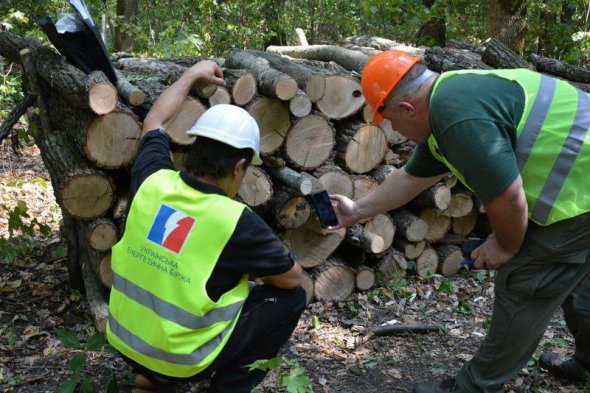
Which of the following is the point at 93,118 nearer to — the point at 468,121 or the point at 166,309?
the point at 166,309

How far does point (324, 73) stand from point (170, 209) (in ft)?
7.22

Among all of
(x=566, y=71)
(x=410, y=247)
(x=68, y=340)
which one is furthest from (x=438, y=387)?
(x=566, y=71)

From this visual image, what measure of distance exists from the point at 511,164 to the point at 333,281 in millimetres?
2464

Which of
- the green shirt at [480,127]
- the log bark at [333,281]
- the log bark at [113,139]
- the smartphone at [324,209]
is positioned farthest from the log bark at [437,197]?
the log bark at [113,139]

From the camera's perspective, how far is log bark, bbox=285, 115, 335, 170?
13.5 ft

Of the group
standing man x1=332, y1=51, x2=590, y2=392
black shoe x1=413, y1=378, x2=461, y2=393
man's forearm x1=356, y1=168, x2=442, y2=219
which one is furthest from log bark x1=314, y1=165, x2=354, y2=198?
black shoe x1=413, y1=378, x2=461, y2=393

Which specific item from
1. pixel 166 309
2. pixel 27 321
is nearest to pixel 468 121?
pixel 166 309

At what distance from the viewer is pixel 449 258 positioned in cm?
507

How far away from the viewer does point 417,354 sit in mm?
3809

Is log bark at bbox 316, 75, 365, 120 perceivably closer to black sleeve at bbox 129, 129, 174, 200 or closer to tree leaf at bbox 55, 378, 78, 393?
black sleeve at bbox 129, 129, 174, 200

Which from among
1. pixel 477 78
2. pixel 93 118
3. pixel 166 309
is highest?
pixel 477 78

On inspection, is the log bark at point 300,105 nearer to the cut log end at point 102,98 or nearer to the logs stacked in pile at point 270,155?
the logs stacked in pile at point 270,155

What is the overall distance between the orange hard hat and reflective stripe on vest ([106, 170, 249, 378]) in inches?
31.6

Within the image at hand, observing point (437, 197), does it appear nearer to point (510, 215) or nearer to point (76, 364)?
point (510, 215)
